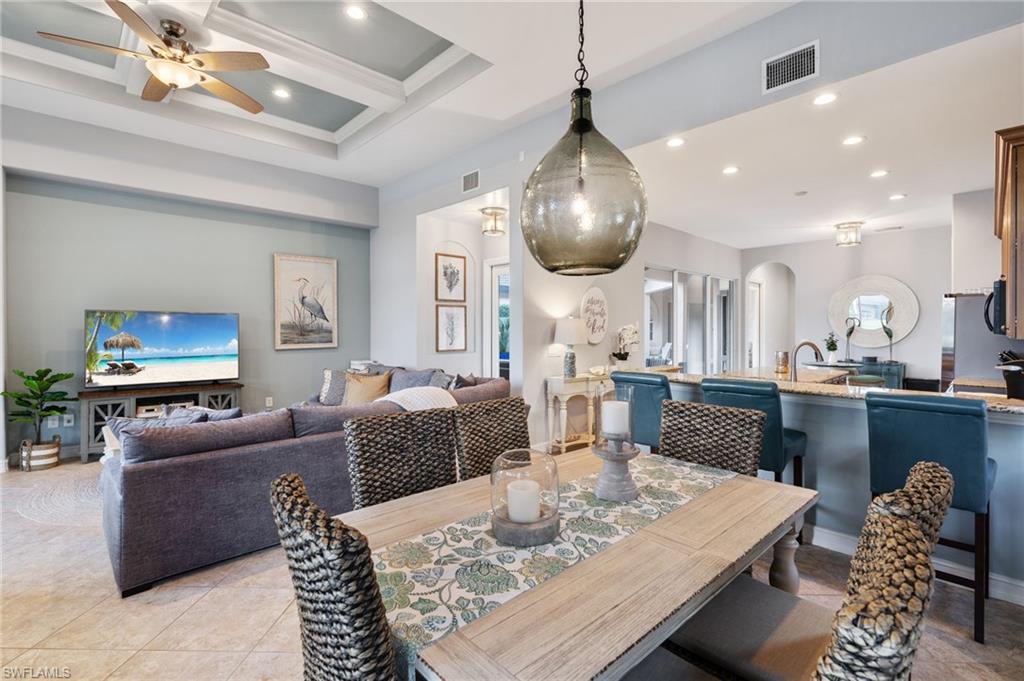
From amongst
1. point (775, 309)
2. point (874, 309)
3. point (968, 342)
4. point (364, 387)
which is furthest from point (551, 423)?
point (775, 309)

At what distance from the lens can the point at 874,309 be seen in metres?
6.66

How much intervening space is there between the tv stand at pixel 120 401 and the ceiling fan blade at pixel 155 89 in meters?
2.74

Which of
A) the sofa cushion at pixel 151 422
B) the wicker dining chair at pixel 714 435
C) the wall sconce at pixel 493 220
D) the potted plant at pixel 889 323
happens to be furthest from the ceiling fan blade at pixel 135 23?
the potted plant at pixel 889 323

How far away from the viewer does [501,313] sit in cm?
629

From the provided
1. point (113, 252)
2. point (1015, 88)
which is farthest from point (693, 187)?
point (113, 252)

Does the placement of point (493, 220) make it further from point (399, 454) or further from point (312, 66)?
point (399, 454)

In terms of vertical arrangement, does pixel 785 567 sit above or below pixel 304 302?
below

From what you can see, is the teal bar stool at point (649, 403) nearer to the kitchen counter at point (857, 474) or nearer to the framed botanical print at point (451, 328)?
the kitchen counter at point (857, 474)

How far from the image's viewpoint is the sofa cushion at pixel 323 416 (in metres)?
2.83

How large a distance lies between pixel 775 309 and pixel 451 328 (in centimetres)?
663

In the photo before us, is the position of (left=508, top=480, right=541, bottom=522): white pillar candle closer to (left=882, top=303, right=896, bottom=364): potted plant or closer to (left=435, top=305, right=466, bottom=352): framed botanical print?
(left=435, top=305, right=466, bottom=352): framed botanical print

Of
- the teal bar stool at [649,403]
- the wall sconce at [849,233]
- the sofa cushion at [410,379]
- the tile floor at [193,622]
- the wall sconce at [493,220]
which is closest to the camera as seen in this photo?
the tile floor at [193,622]

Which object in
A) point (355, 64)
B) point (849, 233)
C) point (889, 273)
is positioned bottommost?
point (889, 273)

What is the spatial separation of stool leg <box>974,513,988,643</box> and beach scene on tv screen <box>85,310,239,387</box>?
6034 mm
